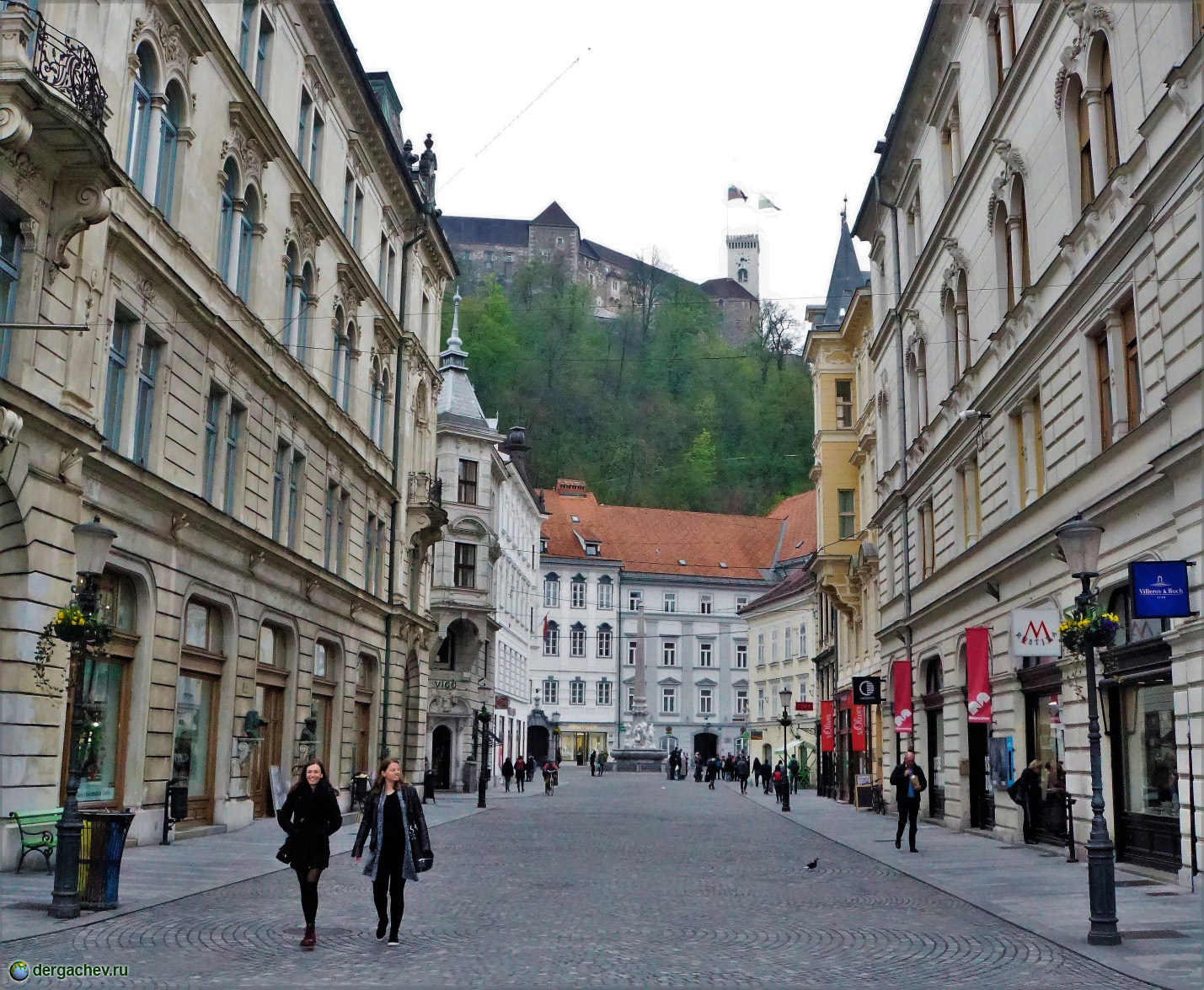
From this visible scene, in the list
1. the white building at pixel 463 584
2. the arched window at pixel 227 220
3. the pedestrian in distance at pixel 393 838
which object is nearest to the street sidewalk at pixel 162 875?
the pedestrian in distance at pixel 393 838

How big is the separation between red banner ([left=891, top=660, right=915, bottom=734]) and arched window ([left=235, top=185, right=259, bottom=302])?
1781 centimetres

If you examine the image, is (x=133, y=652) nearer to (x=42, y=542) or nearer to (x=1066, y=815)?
(x=42, y=542)

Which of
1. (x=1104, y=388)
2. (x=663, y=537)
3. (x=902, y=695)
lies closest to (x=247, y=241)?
(x=1104, y=388)

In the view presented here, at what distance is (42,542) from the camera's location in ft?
51.4

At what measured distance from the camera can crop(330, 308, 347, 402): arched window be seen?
100ft

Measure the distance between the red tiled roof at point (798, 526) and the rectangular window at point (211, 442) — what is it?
72.4 meters

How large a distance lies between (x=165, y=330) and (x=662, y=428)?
9645cm

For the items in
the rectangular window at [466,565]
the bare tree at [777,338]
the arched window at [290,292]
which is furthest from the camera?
the bare tree at [777,338]

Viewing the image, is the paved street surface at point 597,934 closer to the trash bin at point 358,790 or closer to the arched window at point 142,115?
the trash bin at point 358,790

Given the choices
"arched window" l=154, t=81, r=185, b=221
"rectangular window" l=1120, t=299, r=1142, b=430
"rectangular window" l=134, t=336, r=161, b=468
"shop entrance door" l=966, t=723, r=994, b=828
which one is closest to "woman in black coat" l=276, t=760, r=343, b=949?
"rectangular window" l=134, t=336, r=161, b=468

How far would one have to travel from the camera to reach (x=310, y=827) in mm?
→ 10812

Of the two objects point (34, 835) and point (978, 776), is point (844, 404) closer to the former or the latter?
point (978, 776)

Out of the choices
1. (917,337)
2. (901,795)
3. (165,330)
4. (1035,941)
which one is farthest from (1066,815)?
(165,330)

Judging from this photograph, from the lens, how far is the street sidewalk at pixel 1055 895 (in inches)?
410
